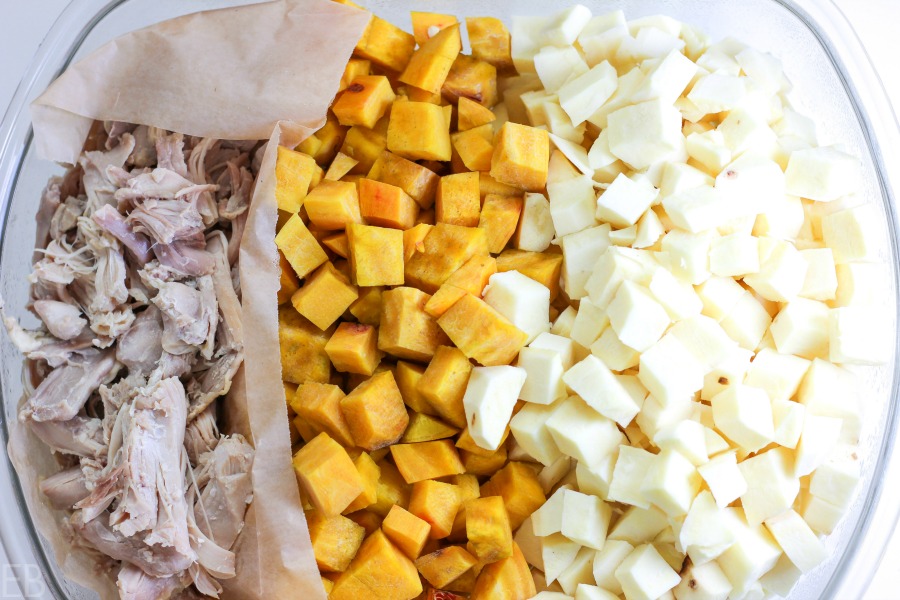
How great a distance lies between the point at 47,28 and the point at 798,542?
2.00 metres

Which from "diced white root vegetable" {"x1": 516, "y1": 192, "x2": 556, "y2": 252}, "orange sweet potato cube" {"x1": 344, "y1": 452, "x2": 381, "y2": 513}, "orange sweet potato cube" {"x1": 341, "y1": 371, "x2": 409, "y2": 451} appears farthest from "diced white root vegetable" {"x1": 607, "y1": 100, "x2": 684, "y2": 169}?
"orange sweet potato cube" {"x1": 344, "y1": 452, "x2": 381, "y2": 513}

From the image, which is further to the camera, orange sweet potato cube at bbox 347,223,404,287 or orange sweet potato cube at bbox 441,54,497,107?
orange sweet potato cube at bbox 441,54,497,107

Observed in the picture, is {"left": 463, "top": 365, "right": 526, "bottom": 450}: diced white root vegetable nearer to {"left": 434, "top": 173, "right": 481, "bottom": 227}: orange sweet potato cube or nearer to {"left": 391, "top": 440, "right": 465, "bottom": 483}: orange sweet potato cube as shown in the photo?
{"left": 391, "top": 440, "right": 465, "bottom": 483}: orange sweet potato cube

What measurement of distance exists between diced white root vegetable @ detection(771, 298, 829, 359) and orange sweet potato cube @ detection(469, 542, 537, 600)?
601 mm

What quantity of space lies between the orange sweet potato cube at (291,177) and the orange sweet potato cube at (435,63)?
0.28 meters

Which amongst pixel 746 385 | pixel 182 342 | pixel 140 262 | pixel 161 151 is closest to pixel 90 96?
pixel 161 151

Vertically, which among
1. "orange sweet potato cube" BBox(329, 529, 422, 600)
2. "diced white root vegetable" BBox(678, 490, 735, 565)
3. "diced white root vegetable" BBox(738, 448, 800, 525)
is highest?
"diced white root vegetable" BBox(738, 448, 800, 525)

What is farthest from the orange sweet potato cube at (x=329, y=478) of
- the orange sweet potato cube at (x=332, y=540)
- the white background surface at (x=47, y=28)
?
the white background surface at (x=47, y=28)

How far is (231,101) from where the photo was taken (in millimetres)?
1293

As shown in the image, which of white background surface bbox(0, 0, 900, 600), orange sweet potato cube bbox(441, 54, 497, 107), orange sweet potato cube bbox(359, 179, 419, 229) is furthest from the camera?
white background surface bbox(0, 0, 900, 600)

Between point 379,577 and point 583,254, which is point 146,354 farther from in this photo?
point 583,254

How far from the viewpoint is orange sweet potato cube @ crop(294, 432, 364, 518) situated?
1192 millimetres

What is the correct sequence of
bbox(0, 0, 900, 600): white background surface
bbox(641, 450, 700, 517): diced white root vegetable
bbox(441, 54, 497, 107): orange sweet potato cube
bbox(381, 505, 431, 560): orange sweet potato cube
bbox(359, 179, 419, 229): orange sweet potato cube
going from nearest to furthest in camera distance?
1. bbox(641, 450, 700, 517): diced white root vegetable
2. bbox(381, 505, 431, 560): orange sweet potato cube
3. bbox(359, 179, 419, 229): orange sweet potato cube
4. bbox(441, 54, 497, 107): orange sweet potato cube
5. bbox(0, 0, 900, 600): white background surface

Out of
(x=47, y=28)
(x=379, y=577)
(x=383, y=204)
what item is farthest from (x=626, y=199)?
(x=47, y=28)
